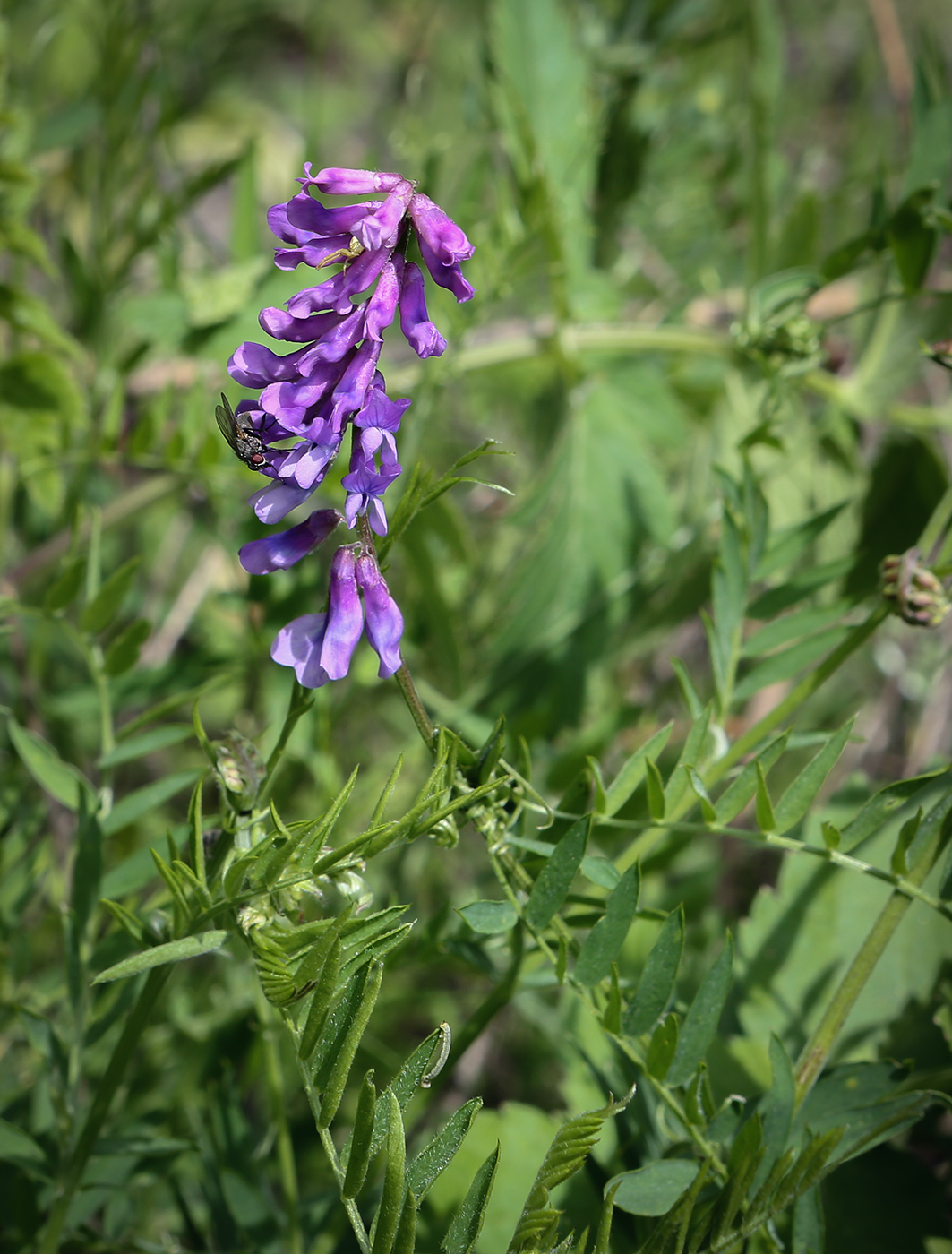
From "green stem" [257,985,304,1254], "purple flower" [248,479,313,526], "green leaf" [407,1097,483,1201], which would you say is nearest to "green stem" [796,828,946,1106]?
"green leaf" [407,1097,483,1201]

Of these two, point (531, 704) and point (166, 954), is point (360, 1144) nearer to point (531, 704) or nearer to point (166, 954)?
point (166, 954)

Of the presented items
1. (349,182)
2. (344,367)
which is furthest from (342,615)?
(349,182)

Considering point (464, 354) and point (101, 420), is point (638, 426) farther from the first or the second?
point (101, 420)

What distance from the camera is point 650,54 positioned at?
6.16 feet

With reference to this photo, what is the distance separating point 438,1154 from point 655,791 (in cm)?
31

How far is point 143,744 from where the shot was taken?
0.94 m

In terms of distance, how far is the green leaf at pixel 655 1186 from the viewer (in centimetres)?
74

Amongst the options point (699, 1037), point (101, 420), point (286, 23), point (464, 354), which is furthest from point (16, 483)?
point (286, 23)

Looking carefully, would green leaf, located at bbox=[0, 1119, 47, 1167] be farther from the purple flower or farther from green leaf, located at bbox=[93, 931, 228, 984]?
the purple flower

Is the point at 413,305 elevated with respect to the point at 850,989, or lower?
elevated

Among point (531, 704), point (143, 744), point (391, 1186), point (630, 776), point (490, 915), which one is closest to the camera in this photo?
point (391, 1186)

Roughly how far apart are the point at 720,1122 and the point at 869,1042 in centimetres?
37

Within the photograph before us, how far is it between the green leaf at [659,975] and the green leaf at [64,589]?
0.63 m

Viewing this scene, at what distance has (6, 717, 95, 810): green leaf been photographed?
0.93 metres
